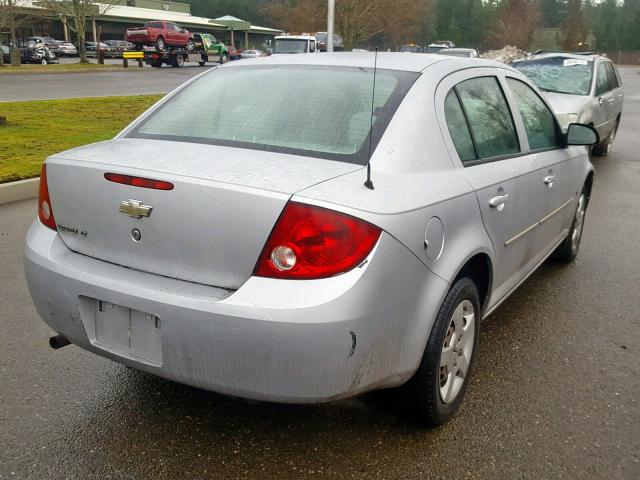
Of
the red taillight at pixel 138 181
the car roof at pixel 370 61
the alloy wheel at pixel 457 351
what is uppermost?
the car roof at pixel 370 61

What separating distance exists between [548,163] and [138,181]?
103 inches

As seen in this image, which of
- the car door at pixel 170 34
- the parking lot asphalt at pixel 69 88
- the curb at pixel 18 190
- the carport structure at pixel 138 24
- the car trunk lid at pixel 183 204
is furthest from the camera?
Answer: the carport structure at pixel 138 24

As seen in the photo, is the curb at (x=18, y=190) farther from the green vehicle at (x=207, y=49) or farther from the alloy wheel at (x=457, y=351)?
the green vehicle at (x=207, y=49)

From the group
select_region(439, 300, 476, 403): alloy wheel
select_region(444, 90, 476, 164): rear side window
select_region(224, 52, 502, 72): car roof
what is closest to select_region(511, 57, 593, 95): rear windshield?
select_region(224, 52, 502, 72): car roof

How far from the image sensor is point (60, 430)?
2766 millimetres

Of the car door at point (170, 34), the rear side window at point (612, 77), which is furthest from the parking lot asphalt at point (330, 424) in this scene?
the car door at point (170, 34)

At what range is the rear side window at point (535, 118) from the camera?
3.91 meters

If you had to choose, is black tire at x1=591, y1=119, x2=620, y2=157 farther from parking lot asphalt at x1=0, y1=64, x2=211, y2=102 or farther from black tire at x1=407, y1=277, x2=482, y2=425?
parking lot asphalt at x1=0, y1=64, x2=211, y2=102

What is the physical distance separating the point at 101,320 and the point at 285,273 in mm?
820

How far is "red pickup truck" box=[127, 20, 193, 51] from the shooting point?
37750 millimetres

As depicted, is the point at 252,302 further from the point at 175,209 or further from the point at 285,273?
the point at 175,209

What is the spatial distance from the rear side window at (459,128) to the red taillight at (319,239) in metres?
0.96

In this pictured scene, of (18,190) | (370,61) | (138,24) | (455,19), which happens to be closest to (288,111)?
(370,61)

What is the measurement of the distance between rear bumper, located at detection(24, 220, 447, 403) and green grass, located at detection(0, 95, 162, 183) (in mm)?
5569
